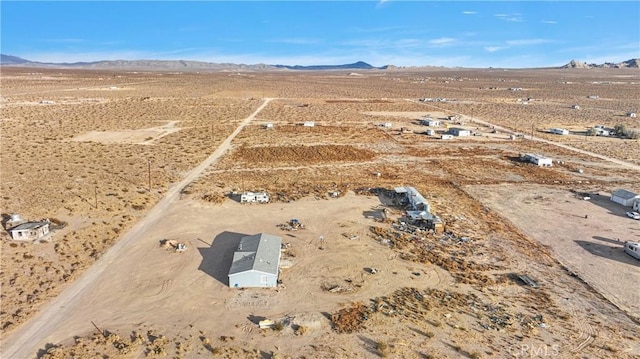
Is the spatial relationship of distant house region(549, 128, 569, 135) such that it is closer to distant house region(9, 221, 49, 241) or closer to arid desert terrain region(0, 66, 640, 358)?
arid desert terrain region(0, 66, 640, 358)

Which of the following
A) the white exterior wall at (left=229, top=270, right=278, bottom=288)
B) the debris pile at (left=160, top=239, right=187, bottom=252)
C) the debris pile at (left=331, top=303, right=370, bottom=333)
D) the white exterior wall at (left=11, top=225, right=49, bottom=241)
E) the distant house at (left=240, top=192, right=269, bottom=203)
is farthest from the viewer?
the distant house at (left=240, top=192, right=269, bottom=203)

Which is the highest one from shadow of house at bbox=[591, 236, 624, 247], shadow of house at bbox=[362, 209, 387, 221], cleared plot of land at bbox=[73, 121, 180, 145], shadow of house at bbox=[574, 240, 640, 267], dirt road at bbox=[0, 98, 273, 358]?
cleared plot of land at bbox=[73, 121, 180, 145]

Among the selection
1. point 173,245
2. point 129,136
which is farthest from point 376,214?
point 129,136

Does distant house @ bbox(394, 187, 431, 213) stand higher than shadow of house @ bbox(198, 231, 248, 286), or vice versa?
distant house @ bbox(394, 187, 431, 213)

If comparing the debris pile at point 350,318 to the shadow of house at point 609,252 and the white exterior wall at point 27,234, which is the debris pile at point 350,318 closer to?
the shadow of house at point 609,252

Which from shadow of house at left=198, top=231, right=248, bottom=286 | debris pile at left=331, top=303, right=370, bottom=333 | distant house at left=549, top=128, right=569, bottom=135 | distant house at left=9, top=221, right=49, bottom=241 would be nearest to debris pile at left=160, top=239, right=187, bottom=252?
shadow of house at left=198, top=231, right=248, bottom=286

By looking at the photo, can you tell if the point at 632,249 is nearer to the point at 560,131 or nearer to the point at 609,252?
the point at 609,252
